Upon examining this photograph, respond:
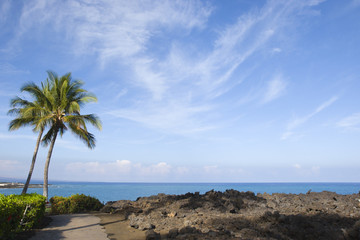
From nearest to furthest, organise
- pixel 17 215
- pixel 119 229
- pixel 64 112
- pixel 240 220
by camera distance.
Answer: pixel 17 215
pixel 240 220
pixel 119 229
pixel 64 112

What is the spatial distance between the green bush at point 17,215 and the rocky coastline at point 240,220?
11.9 ft

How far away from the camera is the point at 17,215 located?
27.0ft

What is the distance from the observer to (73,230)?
9.66 m

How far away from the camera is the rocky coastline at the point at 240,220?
821 centimetres

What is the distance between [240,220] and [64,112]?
16818 millimetres

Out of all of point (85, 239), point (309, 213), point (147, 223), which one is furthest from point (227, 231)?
point (309, 213)

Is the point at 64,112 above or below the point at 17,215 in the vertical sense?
above

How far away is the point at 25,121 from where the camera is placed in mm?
20875

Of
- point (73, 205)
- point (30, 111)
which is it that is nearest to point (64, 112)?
point (30, 111)

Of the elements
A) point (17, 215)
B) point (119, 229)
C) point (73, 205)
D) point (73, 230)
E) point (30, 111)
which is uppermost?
point (30, 111)

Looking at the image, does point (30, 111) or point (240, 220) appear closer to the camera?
point (240, 220)

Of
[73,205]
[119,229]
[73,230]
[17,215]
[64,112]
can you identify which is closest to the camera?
[17,215]

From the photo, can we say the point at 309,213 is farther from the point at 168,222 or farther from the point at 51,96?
the point at 51,96

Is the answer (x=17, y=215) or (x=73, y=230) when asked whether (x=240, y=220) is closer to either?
(x=73, y=230)
